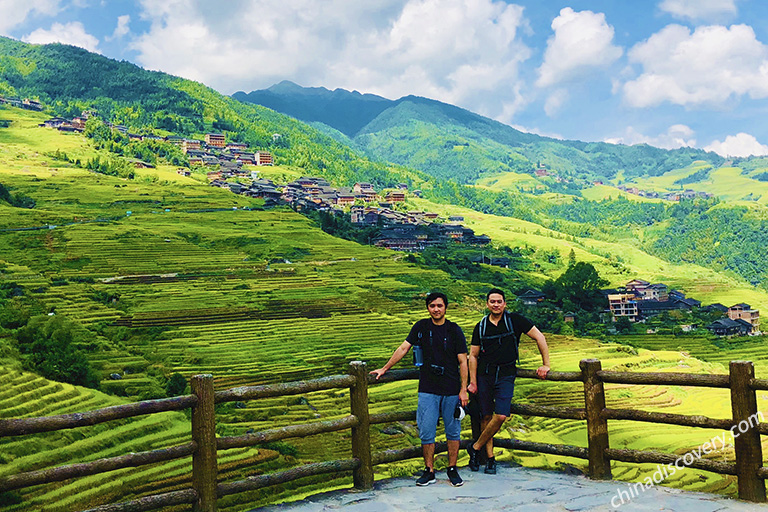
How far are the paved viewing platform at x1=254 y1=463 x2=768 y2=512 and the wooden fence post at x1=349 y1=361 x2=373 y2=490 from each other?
0.12 metres

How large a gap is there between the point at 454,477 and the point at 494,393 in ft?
2.79

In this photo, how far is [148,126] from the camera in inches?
4476

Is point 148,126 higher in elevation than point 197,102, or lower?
lower

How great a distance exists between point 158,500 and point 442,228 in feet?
249

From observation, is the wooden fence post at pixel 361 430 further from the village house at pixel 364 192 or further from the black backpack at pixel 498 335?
the village house at pixel 364 192

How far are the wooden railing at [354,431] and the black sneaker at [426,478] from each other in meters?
0.39

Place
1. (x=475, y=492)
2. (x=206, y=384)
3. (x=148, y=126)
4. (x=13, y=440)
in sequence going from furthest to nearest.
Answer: (x=148, y=126), (x=13, y=440), (x=475, y=492), (x=206, y=384)

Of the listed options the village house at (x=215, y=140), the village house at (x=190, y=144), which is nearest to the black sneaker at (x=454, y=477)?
the village house at (x=190, y=144)

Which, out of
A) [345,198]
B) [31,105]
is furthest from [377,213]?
[31,105]

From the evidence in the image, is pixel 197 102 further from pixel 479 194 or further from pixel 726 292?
pixel 726 292

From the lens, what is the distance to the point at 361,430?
565 cm

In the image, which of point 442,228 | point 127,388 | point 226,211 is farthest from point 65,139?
point 127,388

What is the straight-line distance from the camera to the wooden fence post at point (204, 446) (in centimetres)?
489

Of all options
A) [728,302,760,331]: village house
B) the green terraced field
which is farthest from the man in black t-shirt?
[728,302,760,331]: village house
